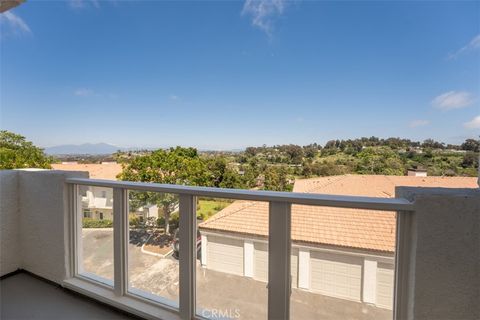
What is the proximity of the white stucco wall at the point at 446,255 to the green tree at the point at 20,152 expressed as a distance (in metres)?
9.09

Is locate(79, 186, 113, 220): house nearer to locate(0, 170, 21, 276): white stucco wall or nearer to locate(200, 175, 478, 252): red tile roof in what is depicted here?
locate(0, 170, 21, 276): white stucco wall

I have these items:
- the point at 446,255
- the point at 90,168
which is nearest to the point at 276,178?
the point at 90,168

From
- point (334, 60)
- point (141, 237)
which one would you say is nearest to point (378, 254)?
point (141, 237)

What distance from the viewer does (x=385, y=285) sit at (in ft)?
3.96

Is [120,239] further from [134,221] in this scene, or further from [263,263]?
[263,263]

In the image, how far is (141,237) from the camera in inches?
70.1

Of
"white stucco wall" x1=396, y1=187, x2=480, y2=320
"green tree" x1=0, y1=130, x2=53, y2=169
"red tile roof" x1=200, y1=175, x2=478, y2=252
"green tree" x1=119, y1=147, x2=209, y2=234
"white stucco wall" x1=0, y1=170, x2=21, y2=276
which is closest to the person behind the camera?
"white stucco wall" x1=396, y1=187, x2=480, y2=320

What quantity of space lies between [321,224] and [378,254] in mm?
305

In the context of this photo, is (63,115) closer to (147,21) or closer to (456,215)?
(147,21)

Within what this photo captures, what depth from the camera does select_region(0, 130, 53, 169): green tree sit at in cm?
751

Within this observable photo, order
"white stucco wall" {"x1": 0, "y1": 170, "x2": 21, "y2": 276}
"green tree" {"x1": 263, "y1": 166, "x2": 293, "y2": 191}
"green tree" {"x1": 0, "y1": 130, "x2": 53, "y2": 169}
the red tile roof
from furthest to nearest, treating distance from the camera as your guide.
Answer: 1. "green tree" {"x1": 0, "y1": 130, "x2": 53, "y2": 169}
2. "green tree" {"x1": 263, "y1": 166, "x2": 293, "y2": 191}
3. "white stucco wall" {"x1": 0, "y1": 170, "x2": 21, "y2": 276}
4. the red tile roof

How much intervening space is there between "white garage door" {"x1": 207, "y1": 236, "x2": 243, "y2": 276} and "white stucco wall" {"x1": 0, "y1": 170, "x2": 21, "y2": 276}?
72.5 inches

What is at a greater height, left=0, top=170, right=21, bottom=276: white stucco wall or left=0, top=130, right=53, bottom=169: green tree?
left=0, top=130, right=53, bottom=169: green tree

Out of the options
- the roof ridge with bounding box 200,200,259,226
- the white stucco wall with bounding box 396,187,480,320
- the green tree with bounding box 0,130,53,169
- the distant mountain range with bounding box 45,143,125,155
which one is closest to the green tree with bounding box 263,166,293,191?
the distant mountain range with bounding box 45,143,125,155
